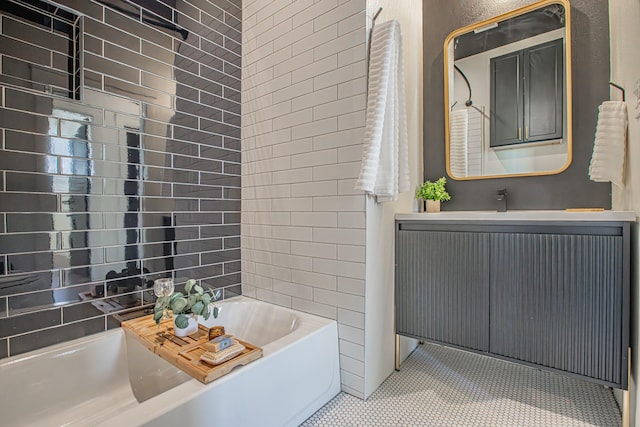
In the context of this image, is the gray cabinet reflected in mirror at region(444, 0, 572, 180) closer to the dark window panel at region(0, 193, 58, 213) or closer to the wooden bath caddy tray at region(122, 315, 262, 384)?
the wooden bath caddy tray at region(122, 315, 262, 384)

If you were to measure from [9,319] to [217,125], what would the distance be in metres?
1.53

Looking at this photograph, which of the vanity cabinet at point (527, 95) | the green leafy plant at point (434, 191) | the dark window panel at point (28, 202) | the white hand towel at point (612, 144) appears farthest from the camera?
the green leafy plant at point (434, 191)

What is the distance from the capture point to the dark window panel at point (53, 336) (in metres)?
1.37

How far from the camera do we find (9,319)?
135 centimetres

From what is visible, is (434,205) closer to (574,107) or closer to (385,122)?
(385,122)

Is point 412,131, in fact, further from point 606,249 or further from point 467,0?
point 606,249

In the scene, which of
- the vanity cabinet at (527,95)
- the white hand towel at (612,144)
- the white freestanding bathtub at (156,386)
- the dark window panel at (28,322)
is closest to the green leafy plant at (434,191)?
the vanity cabinet at (527,95)

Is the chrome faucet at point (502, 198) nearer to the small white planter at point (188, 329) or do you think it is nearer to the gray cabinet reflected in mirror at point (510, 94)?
the gray cabinet reflected in mirror at point (510, 94)

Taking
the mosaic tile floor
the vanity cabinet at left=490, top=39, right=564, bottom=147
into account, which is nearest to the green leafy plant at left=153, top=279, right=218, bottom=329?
the mosaic tile floor

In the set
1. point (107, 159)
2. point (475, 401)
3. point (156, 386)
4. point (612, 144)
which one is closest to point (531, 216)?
point (612, 144)

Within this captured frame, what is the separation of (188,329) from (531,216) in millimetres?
1800

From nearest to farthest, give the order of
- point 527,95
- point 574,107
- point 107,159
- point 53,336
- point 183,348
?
1. point 183,348
2. point 53,336
3. point 107,159
4. point 574,107
5. point 527,95

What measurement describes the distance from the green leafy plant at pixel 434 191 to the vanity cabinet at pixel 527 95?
41 centimetres

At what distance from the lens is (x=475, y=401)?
166cm
